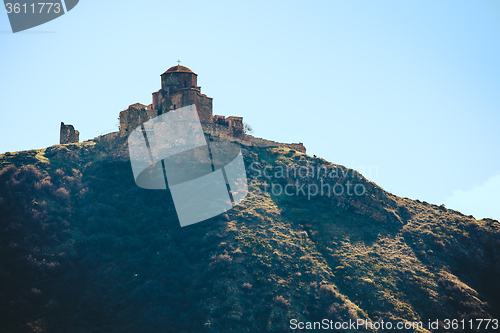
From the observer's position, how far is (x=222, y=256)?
4875cm

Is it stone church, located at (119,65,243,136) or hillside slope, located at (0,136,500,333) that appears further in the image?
stone church, located at (119,65,243,136)

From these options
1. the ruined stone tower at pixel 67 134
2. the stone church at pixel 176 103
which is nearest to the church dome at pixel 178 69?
the stone church at pixel 176 103

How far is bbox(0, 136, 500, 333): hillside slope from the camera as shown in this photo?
43.5 meters

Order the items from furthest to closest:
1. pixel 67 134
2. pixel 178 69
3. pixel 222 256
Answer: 1. pixel 178 69
2. pixel 67 134
3. pixel 222 256

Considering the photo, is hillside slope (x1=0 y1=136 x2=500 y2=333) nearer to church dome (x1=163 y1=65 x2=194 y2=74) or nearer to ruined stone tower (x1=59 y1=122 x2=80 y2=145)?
ruined stone tower (x1=59 y1=122 x2=80 y2=145)

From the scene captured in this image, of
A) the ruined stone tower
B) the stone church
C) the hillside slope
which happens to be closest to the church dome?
the stone church

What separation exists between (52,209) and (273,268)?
27693 millimetres

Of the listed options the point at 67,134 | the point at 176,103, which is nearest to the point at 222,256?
the point at 176,103

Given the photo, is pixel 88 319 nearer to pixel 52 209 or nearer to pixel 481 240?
pixel 52 209

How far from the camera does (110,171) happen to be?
61.2 meters

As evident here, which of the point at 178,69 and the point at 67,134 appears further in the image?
the point at 178,69

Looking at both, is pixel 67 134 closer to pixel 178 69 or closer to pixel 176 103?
pixel 176 103

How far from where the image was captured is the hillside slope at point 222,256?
43469 mm

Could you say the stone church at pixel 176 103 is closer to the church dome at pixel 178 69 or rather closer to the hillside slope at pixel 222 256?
the church dome at pixel 178 69
